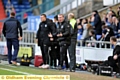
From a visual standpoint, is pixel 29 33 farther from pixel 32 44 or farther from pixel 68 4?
pixel 68 4

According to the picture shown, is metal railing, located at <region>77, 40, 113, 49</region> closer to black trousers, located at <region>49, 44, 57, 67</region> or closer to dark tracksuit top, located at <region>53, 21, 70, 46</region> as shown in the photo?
black trousers, located at <region>49, 44, 57, 67</region>

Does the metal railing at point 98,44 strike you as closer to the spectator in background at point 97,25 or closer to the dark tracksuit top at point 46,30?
the spectator in background at point 97,25

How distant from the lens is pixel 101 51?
19.8 m

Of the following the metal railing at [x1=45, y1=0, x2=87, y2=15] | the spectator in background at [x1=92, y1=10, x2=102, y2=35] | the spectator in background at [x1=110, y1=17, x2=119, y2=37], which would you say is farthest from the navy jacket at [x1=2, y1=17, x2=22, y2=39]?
the metal railing at [x1=45, y1=0, x2=87, y2=15]

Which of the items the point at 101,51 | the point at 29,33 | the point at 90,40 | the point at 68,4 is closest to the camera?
the point at 101,51

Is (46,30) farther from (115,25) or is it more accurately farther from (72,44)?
(115,25)

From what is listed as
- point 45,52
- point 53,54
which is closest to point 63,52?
point 45,52

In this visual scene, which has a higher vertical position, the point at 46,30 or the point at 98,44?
the point at 46,30

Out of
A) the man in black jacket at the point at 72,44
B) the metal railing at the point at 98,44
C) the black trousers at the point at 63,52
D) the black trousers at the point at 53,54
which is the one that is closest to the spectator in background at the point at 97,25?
the metal railing at the point at 98,44

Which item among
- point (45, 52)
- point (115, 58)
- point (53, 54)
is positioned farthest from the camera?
point (53, 54)

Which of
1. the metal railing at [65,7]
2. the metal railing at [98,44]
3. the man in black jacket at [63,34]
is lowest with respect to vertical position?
the metal railing at [98,44]

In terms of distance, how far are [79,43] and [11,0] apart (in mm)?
20406

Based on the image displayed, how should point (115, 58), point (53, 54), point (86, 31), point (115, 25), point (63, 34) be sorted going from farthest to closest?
point (86, 31) → point (115, 25) → point (53, 54) → point (63, 34) → point (115, 58)

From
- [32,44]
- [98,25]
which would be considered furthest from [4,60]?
[98,25]
